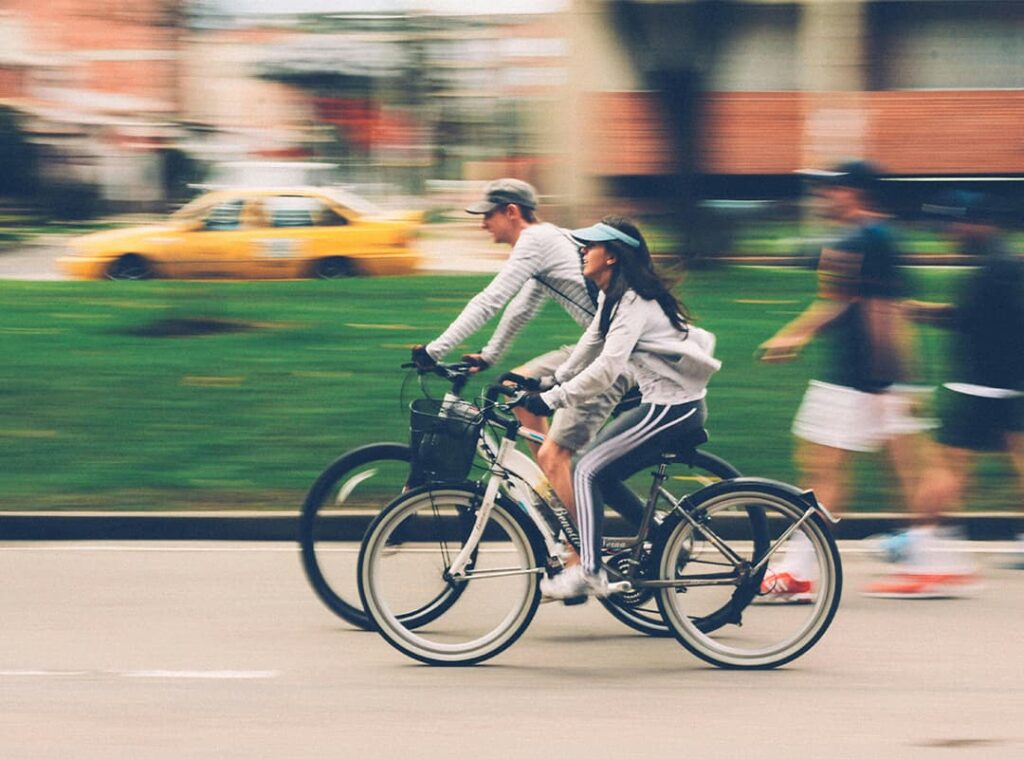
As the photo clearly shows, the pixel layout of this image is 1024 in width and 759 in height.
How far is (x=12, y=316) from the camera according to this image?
12.9 meters

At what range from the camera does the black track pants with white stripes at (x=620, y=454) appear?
224 inches

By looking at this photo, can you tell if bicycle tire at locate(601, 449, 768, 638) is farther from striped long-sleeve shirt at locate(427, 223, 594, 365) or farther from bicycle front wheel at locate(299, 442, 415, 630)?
bicycle front wheel at locate(299, 442, 415, 630)

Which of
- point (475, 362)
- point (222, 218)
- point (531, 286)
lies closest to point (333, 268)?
point (222, 218)

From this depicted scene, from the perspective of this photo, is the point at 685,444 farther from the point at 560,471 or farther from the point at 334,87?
the point at 334,87

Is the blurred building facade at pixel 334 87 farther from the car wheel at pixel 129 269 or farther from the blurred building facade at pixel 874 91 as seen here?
the blurred building facade at pixel 874 91

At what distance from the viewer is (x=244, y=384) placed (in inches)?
424

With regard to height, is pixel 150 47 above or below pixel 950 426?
above

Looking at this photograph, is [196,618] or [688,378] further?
[196,618]

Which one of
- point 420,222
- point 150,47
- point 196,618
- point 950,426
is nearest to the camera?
point 196,618

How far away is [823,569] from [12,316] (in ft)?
29.4

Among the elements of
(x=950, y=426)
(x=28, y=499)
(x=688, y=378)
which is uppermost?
(x=688, y=378)

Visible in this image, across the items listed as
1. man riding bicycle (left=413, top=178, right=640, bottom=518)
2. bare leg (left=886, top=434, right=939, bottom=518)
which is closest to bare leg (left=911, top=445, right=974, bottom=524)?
bare leg (left=886, top=434, right=939, bottom=518)

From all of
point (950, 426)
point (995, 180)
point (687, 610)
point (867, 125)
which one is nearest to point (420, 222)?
point (950, 426)

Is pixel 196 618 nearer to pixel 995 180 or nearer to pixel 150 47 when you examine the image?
pixel 150 47
